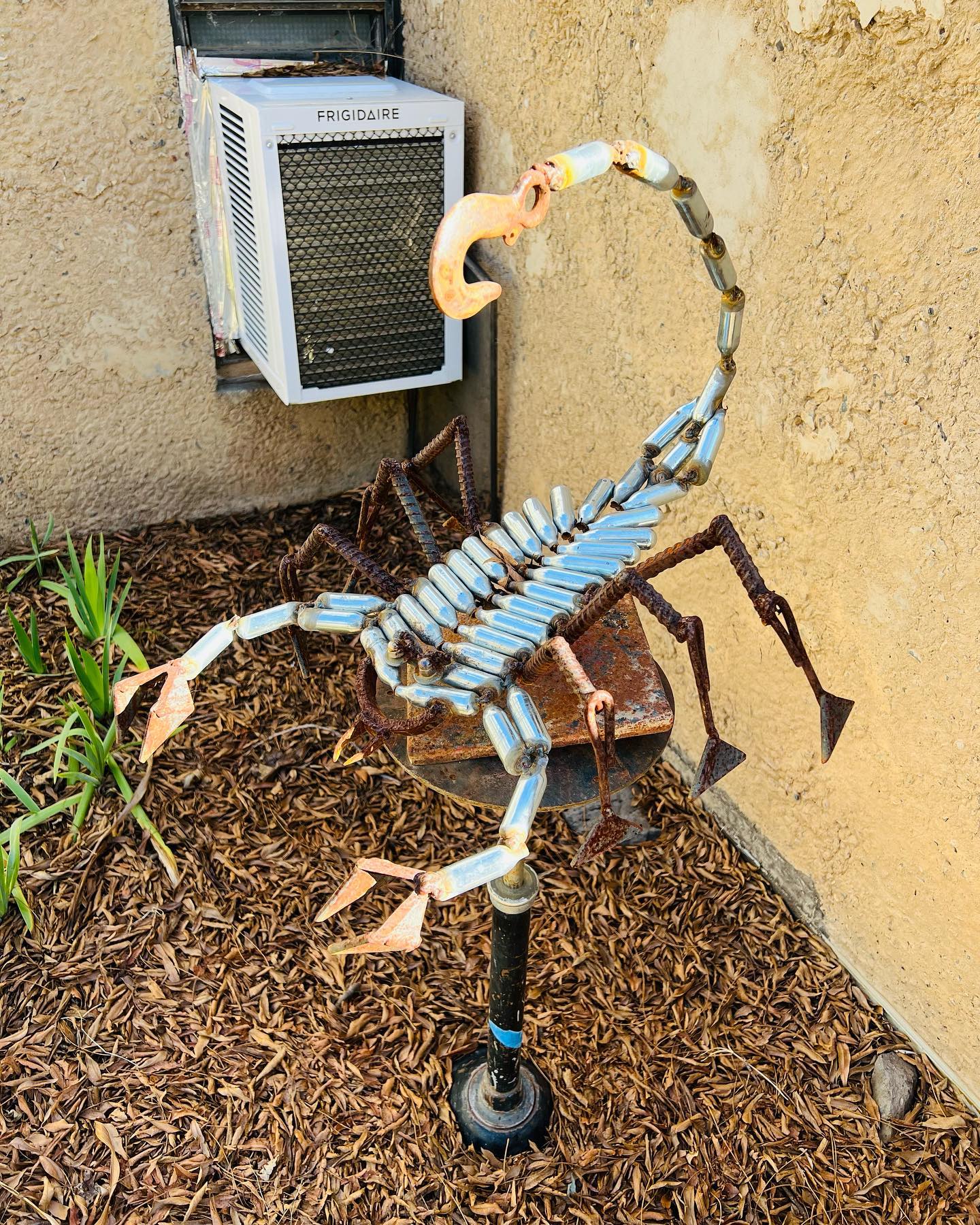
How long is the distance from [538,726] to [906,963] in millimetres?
1197

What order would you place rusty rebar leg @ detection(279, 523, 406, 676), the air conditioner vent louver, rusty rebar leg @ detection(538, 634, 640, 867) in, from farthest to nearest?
the air conditioner vent louver → rusty rebar leg @ detection(279, 523, 406, 676) → rusty rebar leg @ detection(538, 634, 640, 867)

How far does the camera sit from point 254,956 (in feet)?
7.09

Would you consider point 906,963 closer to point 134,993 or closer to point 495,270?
point 134,993

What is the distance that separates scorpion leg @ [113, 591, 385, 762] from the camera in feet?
4.66

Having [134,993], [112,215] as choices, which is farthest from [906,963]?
[112,215]

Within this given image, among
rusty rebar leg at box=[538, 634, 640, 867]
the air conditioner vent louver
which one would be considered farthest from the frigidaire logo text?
rusty rebar leg at box=[538, 634, 640, 867]

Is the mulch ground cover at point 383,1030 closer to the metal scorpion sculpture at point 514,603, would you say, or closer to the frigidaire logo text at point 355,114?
the metal scorpion sculpture at point 514,603

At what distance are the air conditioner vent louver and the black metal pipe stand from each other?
1.91 m

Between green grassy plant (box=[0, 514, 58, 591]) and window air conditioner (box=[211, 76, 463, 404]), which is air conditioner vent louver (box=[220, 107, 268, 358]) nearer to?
window air conditioner (box=[211, 76, 463, 404])

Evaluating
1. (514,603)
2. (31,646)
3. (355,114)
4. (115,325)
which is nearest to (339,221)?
(355,114)

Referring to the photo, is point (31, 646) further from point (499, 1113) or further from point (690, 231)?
point (690, 231)

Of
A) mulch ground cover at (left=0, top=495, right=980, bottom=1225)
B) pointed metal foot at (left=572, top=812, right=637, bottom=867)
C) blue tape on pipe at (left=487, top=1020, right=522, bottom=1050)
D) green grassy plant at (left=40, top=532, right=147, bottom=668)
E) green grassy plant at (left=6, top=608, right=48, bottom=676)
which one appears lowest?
mulch ground cover at (left=0, top=495, right=980, bottom=1225)

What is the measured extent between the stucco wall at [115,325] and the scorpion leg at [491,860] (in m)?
2.24

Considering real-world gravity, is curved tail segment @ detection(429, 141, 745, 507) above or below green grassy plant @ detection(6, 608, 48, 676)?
above
